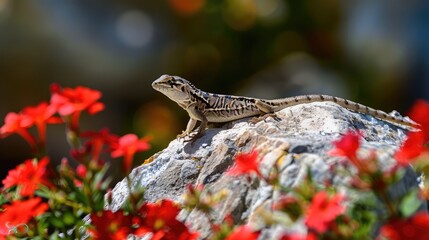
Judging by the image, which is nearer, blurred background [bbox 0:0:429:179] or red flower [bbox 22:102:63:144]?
red flower [bbox 22:102:63:144]

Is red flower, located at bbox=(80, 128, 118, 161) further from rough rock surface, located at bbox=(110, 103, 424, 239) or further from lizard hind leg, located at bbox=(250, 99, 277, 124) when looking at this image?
lizard hind leg, located at bbox=(250, 99, 277, 124)

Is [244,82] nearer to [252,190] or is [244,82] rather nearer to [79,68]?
[79,68]

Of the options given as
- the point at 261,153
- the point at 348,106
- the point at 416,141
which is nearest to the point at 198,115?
the point at 348,106

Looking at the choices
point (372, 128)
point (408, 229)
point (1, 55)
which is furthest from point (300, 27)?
point (408, 229)

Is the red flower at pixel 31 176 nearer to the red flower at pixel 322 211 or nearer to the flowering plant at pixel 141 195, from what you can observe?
the flowering plant at pixel 141 195

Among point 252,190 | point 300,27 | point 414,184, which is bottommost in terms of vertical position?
point 252,190

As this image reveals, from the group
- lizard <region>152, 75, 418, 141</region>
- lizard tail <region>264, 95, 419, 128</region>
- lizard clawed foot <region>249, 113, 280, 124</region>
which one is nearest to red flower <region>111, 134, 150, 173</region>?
lizard clawed foot <region>249, 113, 280, 124</region>

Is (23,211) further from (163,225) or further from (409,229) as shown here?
(409,229)
